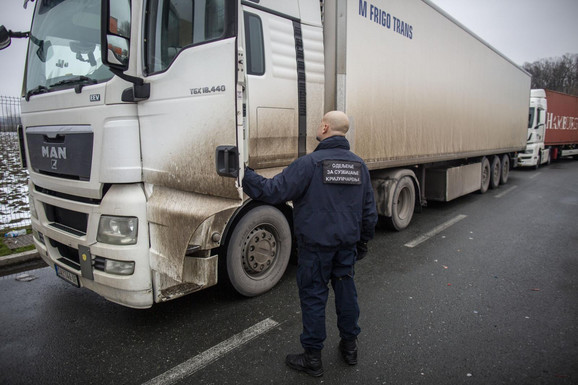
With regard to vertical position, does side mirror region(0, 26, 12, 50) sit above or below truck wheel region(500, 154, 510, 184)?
above

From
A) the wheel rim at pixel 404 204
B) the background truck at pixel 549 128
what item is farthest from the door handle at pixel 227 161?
the background truck at pixel 549 128

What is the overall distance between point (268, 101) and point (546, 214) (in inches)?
273

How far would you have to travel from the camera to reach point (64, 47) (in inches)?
137

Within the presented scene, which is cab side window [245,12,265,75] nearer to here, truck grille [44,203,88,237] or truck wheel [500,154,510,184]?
truck grille [44,203,88,237]

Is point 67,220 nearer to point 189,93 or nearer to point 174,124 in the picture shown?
point 174,124

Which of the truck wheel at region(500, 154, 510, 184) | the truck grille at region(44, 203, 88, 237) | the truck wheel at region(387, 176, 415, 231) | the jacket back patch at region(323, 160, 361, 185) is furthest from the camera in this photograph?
the truck wheel at region(500, 154, 510, 184)

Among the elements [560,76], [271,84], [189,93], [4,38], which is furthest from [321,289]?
[560,76]

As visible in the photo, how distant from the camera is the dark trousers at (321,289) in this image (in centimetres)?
256

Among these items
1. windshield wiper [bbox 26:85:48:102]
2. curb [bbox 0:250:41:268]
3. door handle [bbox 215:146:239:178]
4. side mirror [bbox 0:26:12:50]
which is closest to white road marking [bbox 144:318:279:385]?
door handle [bbox 215:146:239:178]

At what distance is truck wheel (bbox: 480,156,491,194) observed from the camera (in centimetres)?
1005

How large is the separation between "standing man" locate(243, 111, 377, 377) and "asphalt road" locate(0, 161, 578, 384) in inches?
16.6

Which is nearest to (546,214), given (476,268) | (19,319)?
(476,268)

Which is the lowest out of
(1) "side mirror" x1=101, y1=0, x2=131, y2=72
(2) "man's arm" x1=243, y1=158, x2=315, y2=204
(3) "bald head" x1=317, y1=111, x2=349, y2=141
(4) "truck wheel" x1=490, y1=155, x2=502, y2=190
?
(4) "truck wheel" x1=490, y1=155, x2=502, y2=190

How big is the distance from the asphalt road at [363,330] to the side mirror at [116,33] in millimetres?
2230
